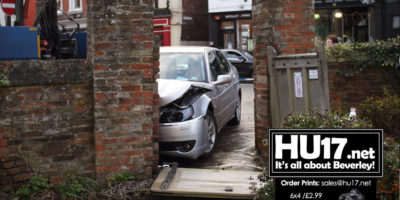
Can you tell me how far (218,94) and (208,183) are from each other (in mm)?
2656

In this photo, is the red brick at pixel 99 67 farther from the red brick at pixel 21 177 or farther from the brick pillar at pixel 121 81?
the red brick at pixel 21 177

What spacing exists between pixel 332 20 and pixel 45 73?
19915mm

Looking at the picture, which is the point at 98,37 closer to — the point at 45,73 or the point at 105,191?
the point at 45,73

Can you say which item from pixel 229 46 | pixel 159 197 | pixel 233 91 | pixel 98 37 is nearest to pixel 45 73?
pixel 98 37

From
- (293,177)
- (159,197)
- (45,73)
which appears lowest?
(159,197)

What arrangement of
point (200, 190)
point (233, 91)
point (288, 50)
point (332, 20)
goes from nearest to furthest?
point (200, 190) < point (288, 50) < point (233, 91) < point (332, 20)

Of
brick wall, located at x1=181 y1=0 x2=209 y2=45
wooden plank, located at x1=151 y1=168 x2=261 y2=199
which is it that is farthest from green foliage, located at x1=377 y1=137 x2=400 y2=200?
brick wall, located at x1=181 y1=0 x2=209 y2=45

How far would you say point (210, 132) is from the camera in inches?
278

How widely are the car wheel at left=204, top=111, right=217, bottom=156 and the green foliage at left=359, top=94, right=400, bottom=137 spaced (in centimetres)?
207

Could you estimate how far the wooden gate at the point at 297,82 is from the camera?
5891mm

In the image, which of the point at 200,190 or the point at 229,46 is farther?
the point at 229,46

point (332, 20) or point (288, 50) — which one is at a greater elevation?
point (332, 20)

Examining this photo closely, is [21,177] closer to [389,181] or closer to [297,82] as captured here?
[297,82]

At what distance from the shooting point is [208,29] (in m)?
30.4
